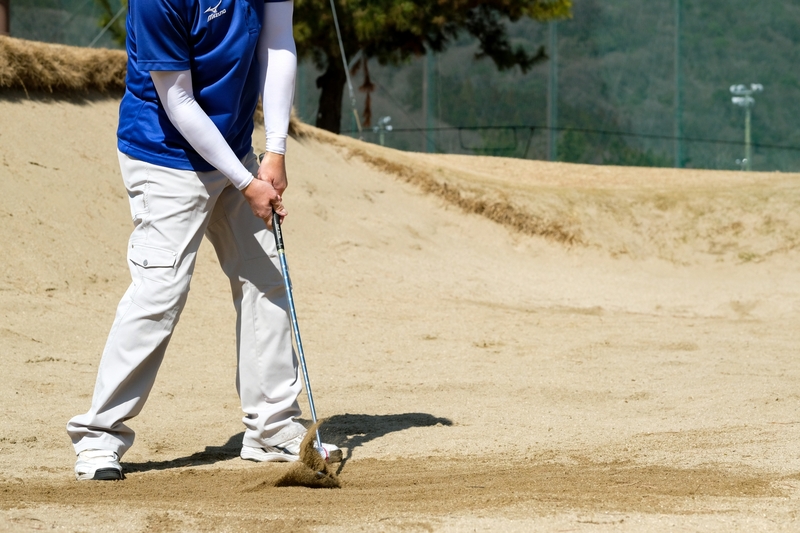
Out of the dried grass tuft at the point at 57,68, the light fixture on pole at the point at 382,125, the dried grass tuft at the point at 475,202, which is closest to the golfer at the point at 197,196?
the dried grass tuft at the point at 57,68

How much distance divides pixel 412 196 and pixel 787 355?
15.3 feet

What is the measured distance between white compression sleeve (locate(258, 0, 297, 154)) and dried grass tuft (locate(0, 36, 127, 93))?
4814 millimetres

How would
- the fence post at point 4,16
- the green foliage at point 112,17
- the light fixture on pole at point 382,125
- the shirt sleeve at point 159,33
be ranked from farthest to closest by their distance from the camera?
the light fixture on pole at point 382,125, the green foliage at point 112,17, the fence post at point 4,16, the shirt sleeve at point 159,33

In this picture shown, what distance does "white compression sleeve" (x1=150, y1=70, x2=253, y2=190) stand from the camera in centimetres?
289

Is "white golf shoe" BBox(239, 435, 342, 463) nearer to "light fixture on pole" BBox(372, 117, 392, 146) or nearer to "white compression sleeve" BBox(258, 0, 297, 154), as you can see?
"white compression sleeve" BBox(258, 0, 297, 154)

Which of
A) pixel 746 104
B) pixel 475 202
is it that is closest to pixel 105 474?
pixel 475 202

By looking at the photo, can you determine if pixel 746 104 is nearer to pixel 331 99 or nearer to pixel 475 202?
pixel 331 99

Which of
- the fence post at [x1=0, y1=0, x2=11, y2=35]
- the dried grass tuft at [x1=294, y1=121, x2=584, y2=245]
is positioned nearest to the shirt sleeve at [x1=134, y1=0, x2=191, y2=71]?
the fence post at [x1=0, y1=0, x2=11, y2=35]

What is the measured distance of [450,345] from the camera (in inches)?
228

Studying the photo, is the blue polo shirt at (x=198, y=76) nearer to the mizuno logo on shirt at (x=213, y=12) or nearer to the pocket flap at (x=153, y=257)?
the mizuno logo on shirt at (x=213, y=12)

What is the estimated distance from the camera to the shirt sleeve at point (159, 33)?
283cm

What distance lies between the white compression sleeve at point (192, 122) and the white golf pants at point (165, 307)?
0.13m

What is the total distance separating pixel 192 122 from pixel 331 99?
40.2 ft

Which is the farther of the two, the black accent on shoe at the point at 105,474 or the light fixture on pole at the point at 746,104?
the light fixture on pole at the point at 746,104
